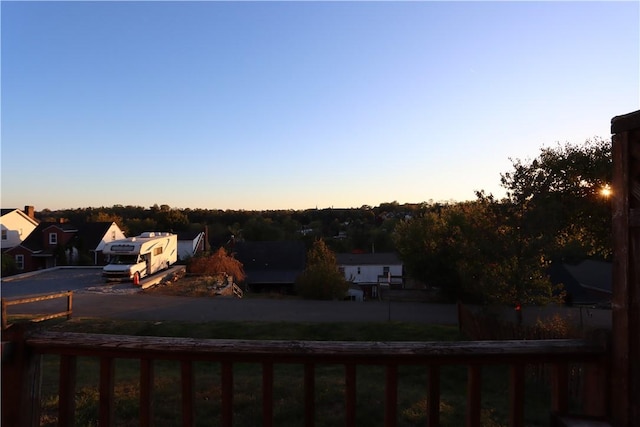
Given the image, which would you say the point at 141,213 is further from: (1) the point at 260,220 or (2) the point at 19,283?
(2) the point at 19,283

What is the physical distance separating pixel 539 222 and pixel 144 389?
12.6 metres

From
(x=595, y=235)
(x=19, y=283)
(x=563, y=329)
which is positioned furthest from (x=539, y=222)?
(x=19, y=283)

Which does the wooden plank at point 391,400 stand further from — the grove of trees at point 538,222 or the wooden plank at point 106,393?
the grove of trees at point 538,222

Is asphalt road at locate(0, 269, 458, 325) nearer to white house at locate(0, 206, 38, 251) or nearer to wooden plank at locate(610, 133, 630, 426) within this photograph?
wooden plank at locate(610, 133, 630, 426)

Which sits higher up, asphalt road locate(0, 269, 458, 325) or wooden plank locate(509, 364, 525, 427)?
wooden plank locate(509, 364, 525, 427)

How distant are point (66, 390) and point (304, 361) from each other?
1301 mm

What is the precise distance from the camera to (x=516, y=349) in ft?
7.03

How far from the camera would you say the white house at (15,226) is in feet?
112

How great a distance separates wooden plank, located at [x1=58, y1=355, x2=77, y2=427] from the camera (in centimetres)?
230

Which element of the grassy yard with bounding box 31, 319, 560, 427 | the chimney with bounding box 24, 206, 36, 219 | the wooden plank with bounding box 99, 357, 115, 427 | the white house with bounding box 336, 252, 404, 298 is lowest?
the white house with bounding box 336, 252, 404, 298

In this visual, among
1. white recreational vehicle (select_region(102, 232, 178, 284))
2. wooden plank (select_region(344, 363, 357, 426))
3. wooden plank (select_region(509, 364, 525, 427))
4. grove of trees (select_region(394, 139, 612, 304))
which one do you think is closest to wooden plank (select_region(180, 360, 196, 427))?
wooden plank (select_region(344, 363, 357, 426))

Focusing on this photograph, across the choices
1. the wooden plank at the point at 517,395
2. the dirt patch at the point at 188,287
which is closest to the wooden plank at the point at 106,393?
the wooden plank at the point at 517,395

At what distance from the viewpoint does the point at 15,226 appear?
35.4 metres

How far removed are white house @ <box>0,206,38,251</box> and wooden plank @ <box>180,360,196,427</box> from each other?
126ft
